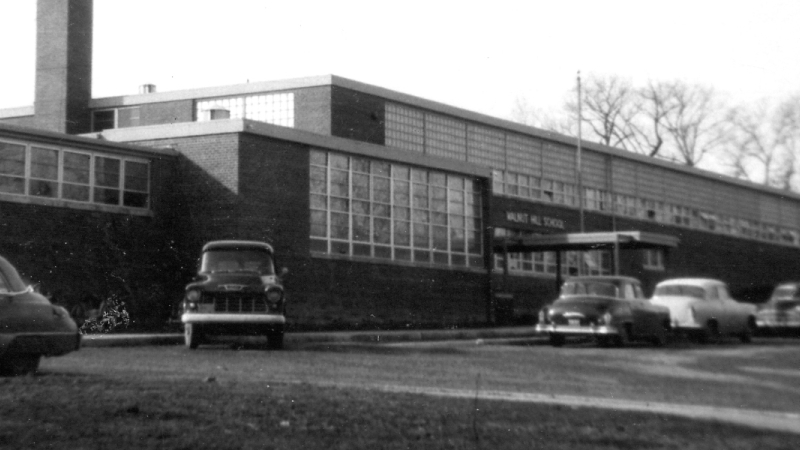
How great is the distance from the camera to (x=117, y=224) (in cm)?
2978

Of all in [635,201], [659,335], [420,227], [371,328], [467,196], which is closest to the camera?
[659,335]

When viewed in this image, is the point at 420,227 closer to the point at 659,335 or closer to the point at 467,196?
the point at 467,196

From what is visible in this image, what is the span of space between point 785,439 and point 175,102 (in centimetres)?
4189

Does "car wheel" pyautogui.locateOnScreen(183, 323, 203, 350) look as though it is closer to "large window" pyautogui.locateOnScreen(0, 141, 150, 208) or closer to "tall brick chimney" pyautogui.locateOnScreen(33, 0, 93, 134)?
"large window" pyautogui.locateOnScreen(0, 141, 150, 208)

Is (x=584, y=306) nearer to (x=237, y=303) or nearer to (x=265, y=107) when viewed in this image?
(x=237, y=303)

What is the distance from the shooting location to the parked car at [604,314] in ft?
79.0

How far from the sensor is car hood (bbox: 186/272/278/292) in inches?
823

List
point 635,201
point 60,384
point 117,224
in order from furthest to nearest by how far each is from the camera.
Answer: point 635,201, point 117,224, point 60,384

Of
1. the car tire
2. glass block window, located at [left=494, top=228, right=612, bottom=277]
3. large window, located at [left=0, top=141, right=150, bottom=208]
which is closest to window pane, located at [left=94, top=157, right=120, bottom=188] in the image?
large window, located at [left=0, top=141, right=150, bottom=208]

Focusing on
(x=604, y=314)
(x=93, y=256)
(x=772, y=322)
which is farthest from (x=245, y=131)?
(x=772, y=322)

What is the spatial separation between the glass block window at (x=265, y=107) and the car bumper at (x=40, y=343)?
31.9 m

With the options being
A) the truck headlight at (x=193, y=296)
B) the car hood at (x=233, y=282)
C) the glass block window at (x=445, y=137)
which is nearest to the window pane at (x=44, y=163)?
the car hood at (x=233, y=282)

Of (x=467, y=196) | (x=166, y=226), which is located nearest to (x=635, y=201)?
(x=467, y=196)

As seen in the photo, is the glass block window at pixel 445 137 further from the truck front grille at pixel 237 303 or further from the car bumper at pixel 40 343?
the car bumper at pixel 40 343
